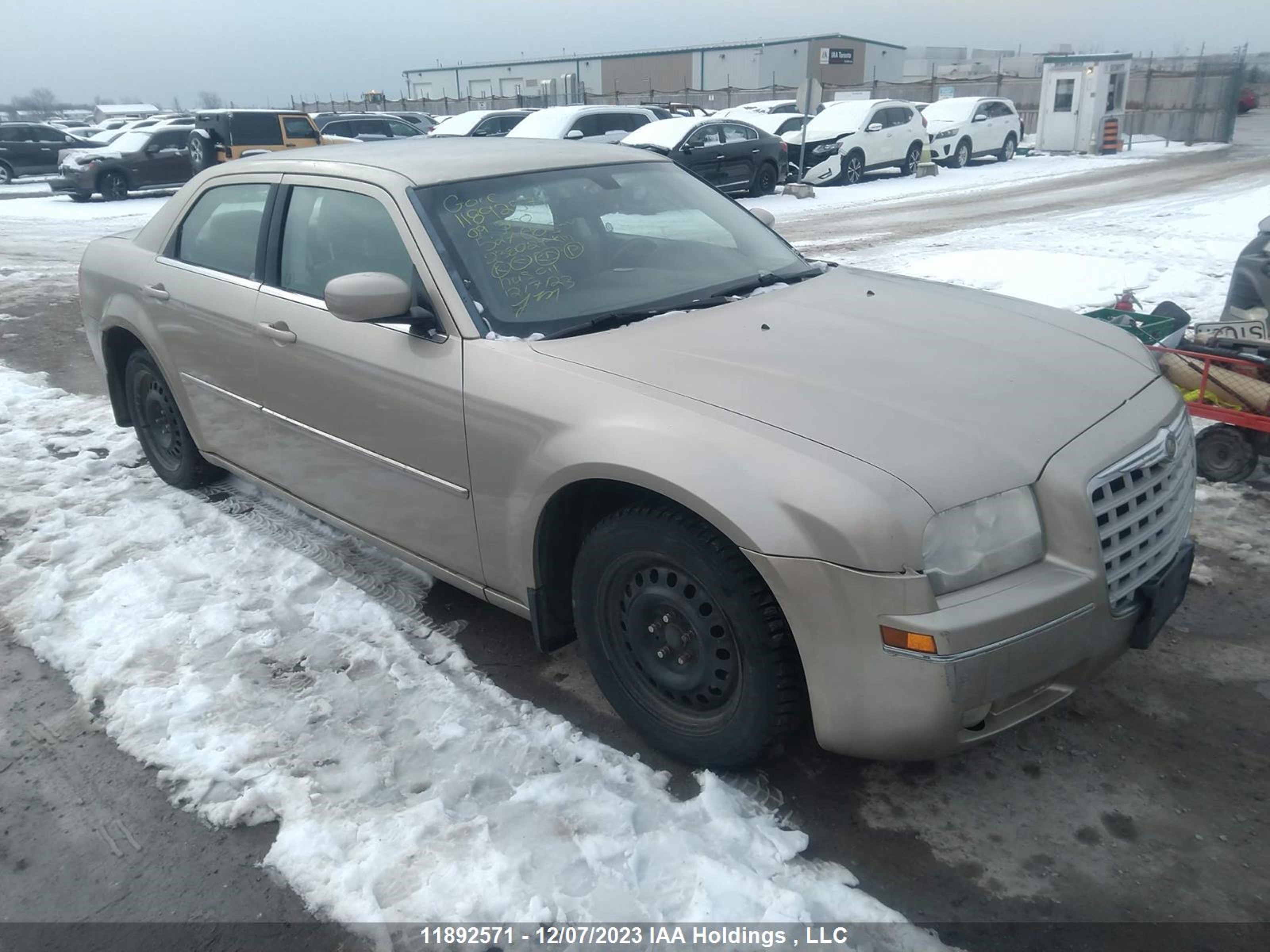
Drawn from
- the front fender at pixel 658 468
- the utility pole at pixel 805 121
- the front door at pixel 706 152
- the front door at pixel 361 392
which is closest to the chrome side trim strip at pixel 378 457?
the front door at pixel 361 392

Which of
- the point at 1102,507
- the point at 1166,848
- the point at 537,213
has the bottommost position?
the point at 1166,848

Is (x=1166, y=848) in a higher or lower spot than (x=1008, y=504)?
lower

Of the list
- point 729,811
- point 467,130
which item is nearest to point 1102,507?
point 729,811

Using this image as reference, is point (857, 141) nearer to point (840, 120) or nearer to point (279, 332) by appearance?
point (840, 120)

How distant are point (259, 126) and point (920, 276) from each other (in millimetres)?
15835

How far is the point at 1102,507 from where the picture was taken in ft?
8.20

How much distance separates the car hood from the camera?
8.04 ft

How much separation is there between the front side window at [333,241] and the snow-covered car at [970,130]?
2231 cm

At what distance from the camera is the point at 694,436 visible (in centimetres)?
256

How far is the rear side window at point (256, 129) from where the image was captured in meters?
20.2

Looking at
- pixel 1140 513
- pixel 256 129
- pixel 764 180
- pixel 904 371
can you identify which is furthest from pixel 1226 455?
pixel 256 129

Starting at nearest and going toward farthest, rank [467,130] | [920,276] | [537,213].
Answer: [537,213] → [920,276] → [467,130]

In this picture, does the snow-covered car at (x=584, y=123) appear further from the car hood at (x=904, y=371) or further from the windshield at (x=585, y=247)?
the car hood at (x=904, y=371)

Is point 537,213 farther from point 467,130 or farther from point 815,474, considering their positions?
point 467,130
